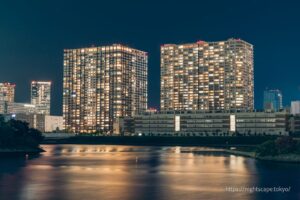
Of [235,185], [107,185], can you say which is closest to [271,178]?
[235,185]

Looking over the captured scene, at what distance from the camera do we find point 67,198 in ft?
196

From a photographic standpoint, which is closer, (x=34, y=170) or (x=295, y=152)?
(x=34, y=170)

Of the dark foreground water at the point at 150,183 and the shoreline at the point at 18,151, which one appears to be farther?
the shoreline at the point at 18,151

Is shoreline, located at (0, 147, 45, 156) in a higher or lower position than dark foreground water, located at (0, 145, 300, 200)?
higher

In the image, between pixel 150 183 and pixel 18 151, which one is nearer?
pixel 150 183

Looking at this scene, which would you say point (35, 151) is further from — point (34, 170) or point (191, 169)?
point (191, 169)

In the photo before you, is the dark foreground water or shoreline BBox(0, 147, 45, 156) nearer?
the dark foreground water

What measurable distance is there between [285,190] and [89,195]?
27855 millimetres

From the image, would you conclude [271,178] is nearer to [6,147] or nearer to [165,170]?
[165,170]

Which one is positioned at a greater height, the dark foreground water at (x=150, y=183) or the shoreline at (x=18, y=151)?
the shoreline at (x=18, y=151)

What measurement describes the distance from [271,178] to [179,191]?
79.1ft

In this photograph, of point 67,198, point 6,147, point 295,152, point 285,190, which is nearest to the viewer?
point 67,198

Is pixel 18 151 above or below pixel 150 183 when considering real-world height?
above

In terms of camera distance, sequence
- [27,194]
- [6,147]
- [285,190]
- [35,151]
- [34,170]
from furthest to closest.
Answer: [35,151], [6,147], [34,170], [285,190], [27,194]
